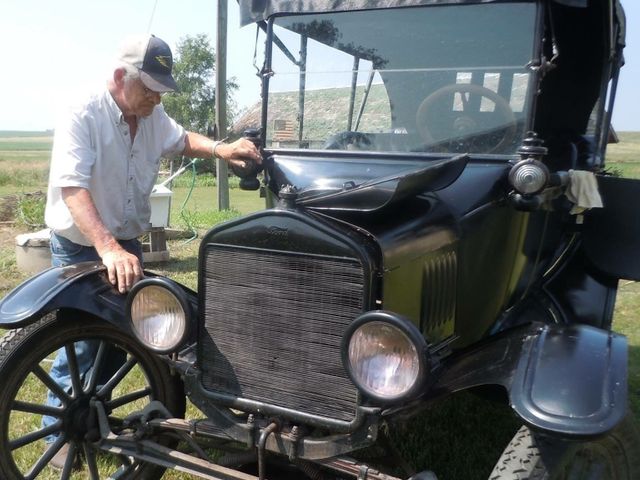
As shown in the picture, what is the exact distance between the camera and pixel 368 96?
306cm

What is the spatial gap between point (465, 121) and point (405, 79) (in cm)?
36

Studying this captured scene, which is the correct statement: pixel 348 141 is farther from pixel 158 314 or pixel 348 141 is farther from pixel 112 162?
pixel 158 314

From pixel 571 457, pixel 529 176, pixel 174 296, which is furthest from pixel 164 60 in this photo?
pixel 571 457

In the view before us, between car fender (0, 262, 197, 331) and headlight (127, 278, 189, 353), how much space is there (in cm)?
11

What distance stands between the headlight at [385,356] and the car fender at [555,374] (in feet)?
0.88

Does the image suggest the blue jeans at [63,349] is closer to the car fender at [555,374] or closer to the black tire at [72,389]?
the black tire at [72,389]

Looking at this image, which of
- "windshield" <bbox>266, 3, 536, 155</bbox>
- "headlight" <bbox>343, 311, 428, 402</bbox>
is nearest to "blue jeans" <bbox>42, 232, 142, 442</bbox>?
"windshield" <bbox>266, 3, 536, 155</bbox>

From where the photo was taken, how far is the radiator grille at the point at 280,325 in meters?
2.02

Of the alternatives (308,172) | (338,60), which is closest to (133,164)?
(308,172)

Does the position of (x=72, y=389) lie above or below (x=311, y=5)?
below

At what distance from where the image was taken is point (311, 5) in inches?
121

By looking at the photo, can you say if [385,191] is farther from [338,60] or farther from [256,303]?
[338,60]

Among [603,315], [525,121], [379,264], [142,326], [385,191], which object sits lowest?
[603,315]

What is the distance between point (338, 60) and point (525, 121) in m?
0.99
